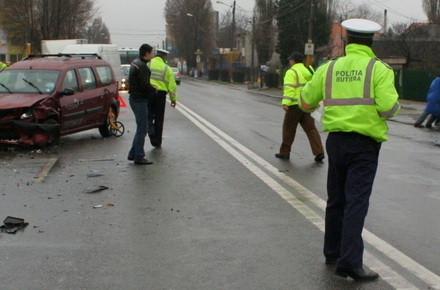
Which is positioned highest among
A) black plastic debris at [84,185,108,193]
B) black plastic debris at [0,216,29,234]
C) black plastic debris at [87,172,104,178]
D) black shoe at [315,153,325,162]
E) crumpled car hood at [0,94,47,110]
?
crumpled car hood at [0,94,47,110]

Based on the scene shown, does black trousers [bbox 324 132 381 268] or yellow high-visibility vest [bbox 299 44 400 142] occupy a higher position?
yellow high-visibility vest [bbox 299 44 400 142]

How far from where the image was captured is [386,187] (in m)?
9.06

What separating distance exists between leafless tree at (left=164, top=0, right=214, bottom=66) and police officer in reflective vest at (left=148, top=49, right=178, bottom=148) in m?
84.8

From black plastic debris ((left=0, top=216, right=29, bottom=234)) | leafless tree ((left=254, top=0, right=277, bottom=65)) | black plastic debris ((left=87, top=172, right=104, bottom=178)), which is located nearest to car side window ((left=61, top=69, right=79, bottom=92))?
black plastic debris ((left=87, top=172, right=104, bottom=178))

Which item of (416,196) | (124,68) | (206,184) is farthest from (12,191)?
(124,68)

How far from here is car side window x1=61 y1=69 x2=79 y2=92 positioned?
13.2m

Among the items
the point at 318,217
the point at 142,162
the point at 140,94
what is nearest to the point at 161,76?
the point at 140,94

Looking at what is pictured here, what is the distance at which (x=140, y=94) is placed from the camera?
1064 centimetres

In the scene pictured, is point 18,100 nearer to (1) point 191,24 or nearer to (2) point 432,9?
(2) point 432,9

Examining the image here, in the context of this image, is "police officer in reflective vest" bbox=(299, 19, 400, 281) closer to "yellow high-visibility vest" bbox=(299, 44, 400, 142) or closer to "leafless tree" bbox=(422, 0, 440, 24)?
"yellow high-visibility vest" bbox=(299, 44, 400, 142)

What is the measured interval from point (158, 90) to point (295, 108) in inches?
106

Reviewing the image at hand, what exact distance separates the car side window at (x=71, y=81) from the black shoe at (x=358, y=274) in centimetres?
905

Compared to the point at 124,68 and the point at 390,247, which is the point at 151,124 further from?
the point at 124,68

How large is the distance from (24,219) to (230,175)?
3479mm
